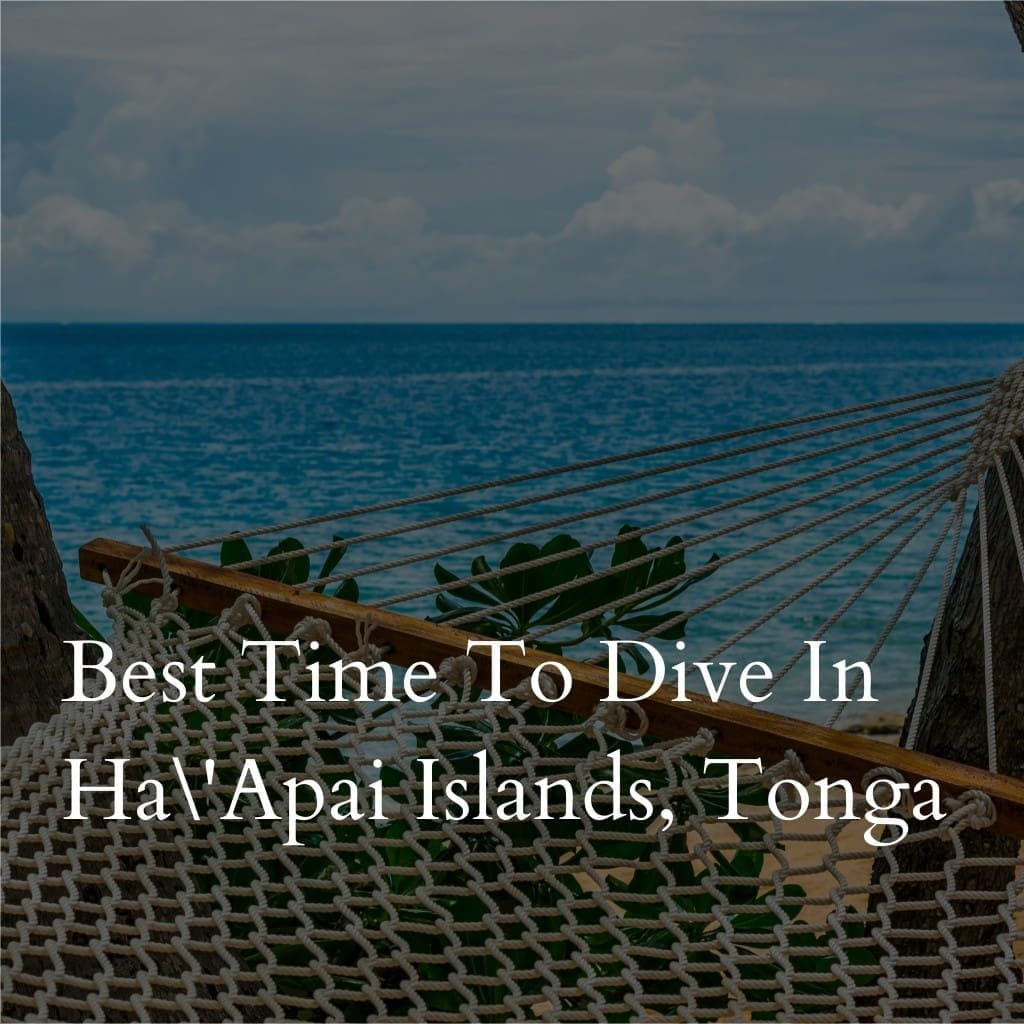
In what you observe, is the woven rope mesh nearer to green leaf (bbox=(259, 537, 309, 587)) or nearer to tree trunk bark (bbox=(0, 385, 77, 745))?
tree trunk bark (bbox=(0, 385, 77, 745))

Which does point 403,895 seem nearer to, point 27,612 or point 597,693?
point 597,693

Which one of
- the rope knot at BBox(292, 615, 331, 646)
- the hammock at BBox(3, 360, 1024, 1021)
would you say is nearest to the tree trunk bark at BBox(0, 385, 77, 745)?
the hammock at BBox(3, 360, 1024, 1021)

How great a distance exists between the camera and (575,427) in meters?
20.4

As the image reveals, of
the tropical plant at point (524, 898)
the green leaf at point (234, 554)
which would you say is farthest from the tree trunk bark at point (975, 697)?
the green leaf at point (234, 554)

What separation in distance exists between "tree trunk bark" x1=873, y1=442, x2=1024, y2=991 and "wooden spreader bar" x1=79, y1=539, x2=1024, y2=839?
0.50 meters

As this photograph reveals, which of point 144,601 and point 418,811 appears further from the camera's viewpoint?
point 144,601

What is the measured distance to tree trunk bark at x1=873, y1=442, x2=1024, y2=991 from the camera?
1721 mm

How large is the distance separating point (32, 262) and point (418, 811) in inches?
936

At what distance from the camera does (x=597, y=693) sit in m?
1.34

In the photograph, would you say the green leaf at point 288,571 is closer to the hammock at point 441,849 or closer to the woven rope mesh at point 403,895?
the hammock at point 441,849

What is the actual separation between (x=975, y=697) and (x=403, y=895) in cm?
88

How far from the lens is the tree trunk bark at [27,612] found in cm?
149

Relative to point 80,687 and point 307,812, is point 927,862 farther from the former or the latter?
point 80,687

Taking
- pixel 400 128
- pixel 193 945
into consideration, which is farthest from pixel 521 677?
pixel 400 128
